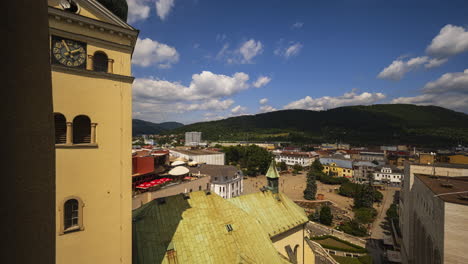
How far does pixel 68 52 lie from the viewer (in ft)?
27.8

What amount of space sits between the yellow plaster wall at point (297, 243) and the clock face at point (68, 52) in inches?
789

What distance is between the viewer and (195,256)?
1297 centimetres

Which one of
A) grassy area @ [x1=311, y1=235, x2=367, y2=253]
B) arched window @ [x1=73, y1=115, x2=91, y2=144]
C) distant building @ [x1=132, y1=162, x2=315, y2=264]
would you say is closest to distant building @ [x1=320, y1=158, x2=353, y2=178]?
grassy area @ [x1=311, y1=235, x2=367, y2=253]

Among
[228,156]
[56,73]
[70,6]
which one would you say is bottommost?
[228,156]

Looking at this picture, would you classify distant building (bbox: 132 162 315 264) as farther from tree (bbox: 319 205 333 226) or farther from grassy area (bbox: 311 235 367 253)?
tree (bbox: 319 205 333 226)

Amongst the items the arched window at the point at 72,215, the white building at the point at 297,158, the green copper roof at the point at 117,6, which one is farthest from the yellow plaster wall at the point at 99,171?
the white building at the point at 297,158

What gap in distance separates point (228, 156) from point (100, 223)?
364 ft

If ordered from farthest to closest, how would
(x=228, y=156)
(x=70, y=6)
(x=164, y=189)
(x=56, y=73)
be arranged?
(x=228, y=156), (x=164, y=189), (x=70, y=6), (x=56, y=73)

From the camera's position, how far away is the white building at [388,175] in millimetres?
84588

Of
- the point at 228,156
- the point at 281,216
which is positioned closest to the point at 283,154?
the point at 228,156

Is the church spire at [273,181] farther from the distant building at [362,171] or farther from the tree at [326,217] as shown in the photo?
the distant building at [362,171]

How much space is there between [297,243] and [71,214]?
69.0ft

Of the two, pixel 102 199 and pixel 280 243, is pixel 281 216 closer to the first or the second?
pixel 280 243

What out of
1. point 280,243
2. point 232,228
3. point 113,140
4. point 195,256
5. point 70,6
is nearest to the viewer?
point 70,6
